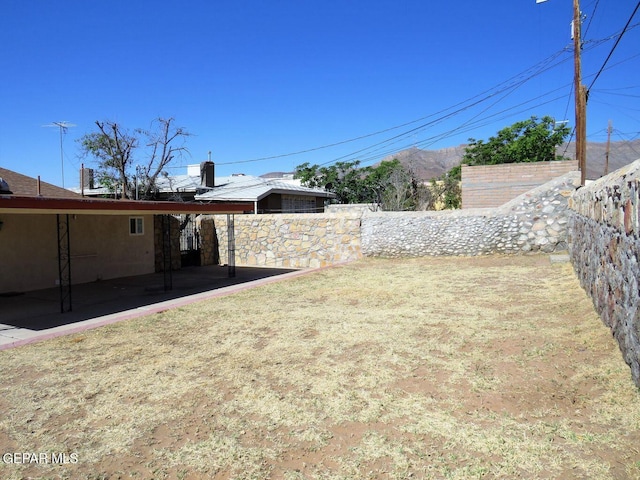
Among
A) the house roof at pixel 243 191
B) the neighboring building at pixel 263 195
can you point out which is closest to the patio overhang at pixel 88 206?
the house roof at pixel 243 191

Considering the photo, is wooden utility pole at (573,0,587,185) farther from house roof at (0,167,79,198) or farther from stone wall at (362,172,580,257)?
house roof at (0,167,79,198)

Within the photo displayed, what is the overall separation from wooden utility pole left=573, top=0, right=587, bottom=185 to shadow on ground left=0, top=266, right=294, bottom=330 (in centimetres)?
1132

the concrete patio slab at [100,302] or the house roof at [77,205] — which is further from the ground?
the house roof at [77,205]

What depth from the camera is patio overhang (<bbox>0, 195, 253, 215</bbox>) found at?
7.75 meters

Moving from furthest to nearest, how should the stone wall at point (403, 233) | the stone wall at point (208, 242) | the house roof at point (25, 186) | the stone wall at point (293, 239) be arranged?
the stone wall at point (208, 242) < the stone wall at point (293, 239) < the stone wall at point (403, 233) < the house roof at point (25, 186)

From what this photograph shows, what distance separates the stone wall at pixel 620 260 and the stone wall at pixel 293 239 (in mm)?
9909

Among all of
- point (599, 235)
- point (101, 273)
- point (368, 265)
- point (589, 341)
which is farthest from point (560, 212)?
point (101, 273)

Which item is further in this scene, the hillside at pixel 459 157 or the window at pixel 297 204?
the hillside at pixel 459 157

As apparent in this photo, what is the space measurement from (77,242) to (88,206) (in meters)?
4.45

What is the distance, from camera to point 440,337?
599cm

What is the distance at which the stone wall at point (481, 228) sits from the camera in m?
13.8

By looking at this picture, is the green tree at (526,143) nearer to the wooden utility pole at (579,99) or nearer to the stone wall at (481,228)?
the wooden utility pole at (579,99)

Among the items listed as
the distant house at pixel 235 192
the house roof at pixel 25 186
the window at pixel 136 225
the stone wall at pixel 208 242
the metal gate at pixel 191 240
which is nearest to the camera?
the house roof at pixel 25 186

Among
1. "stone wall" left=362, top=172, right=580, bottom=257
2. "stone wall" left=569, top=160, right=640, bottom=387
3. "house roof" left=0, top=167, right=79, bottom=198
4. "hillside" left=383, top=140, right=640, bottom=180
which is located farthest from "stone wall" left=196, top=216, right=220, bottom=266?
"hillside" left=383, top=140, right=640, bottom=180
